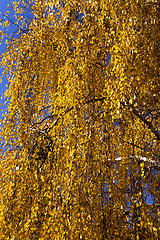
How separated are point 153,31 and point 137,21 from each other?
0.81 ft

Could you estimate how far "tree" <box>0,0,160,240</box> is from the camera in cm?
276

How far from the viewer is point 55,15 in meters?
4.65

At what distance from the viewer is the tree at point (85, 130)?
2.76 meters

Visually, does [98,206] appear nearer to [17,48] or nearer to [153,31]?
[153,31]

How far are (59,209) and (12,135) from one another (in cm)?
125

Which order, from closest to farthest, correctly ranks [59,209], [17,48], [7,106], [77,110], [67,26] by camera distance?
[59,209]
[77,110]
[7,106]
[17,48]
[67,26]

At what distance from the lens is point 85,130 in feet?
10.8

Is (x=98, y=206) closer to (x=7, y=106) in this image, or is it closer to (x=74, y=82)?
(x=74, y=82)

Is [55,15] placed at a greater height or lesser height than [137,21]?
greater

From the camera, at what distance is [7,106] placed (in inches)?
145

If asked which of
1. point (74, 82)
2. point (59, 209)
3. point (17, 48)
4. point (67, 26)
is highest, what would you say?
point (67, 26)

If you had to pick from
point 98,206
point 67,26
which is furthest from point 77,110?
point 67,26

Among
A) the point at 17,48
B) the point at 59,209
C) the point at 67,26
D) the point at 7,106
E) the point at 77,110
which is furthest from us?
the point at 67,26

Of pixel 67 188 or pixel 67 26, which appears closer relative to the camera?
pixel 67 188
